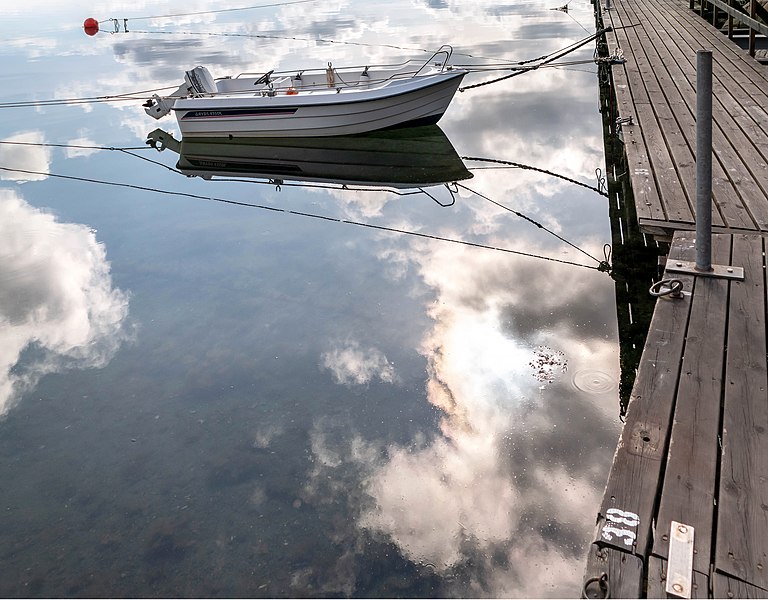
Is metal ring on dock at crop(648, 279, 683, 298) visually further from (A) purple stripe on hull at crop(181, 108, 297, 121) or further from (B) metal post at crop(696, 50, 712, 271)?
(A) purple stripe on hull at crop(181, 108, 297, 121)

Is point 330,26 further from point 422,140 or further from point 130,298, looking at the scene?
point 130,298

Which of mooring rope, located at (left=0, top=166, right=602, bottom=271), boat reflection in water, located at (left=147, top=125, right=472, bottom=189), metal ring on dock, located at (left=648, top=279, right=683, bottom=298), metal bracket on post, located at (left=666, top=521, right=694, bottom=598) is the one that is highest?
metal ring on dock, located at (left=648, top=279, right=683, bottom=298)

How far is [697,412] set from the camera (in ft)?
9.48

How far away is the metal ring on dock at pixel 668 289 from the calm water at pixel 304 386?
0.86 meters

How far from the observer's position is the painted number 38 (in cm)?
229

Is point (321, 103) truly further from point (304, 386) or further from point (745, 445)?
point (745, 445)

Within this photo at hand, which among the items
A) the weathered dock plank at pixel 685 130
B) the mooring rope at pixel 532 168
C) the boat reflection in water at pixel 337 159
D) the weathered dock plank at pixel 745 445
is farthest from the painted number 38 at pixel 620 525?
the boat reflection in water at pixel 337 159

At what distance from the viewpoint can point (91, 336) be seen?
607 centimetres

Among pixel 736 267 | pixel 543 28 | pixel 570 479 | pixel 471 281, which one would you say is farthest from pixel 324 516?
pixel 543 28

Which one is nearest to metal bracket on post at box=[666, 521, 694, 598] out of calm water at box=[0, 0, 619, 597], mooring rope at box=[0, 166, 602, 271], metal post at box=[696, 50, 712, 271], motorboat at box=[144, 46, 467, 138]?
calm water at box=[0, 0, 619, 597]

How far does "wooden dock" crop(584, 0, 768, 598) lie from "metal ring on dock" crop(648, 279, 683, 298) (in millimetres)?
48

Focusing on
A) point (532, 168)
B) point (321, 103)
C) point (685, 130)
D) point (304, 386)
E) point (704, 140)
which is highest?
point (704, 140)

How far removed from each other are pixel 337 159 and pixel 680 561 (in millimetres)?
9211

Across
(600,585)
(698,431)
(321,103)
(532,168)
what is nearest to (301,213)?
(321,103)
